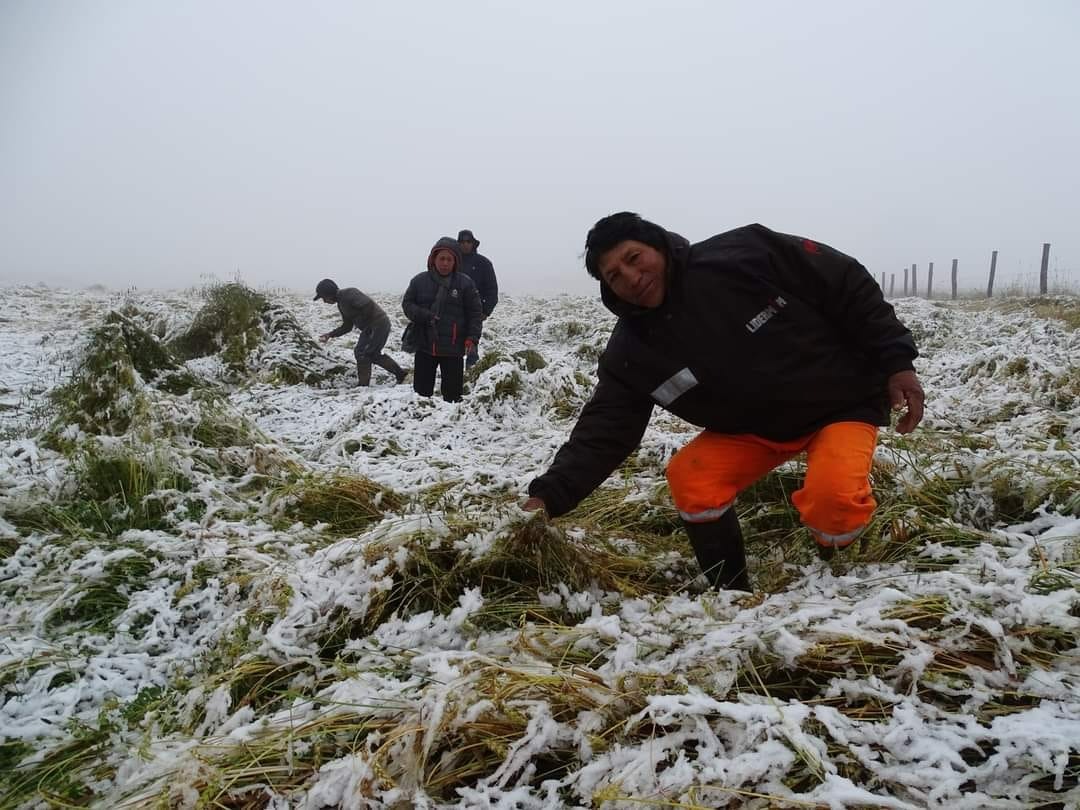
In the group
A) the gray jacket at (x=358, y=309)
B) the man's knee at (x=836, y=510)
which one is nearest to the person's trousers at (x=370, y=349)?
the gray jacket at (x=358, y=309)

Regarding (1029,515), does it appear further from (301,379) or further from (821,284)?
(301,379)

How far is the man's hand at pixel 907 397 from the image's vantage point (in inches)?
78.0

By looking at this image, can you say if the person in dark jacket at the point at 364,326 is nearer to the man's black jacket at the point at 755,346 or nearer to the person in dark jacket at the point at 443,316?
the person in dark jacket at the point at 443,316

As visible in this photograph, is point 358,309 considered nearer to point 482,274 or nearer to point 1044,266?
point 482,274

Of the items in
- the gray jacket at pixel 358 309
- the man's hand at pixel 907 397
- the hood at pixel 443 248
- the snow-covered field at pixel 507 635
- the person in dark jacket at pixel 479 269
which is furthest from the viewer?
the gray jacket at pixel 358 309

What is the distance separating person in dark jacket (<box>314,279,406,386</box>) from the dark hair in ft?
17.7

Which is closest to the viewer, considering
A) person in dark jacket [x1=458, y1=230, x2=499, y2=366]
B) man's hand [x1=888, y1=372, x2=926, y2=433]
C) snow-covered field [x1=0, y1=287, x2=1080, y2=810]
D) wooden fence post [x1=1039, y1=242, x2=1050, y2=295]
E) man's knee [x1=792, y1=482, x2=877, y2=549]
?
snow-covered field [x1=0, y1=287, x2=1080, y2=810]

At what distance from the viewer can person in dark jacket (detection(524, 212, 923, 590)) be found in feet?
6.57

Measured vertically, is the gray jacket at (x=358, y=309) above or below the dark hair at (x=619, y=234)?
below

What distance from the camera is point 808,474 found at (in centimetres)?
198

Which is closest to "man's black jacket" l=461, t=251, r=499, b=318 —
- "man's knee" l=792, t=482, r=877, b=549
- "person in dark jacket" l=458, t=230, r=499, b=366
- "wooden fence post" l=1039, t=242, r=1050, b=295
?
"person in dark jacket" l=458, t=230, r=499, b=366

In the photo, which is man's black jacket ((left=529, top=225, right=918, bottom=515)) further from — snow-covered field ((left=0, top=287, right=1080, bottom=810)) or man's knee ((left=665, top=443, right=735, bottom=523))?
snow-covered field ((left=0, top=287, right=1080, bottom=810))

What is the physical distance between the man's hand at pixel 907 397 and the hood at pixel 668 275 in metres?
0.81

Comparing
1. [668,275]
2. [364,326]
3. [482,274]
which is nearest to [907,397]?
[668,275]
